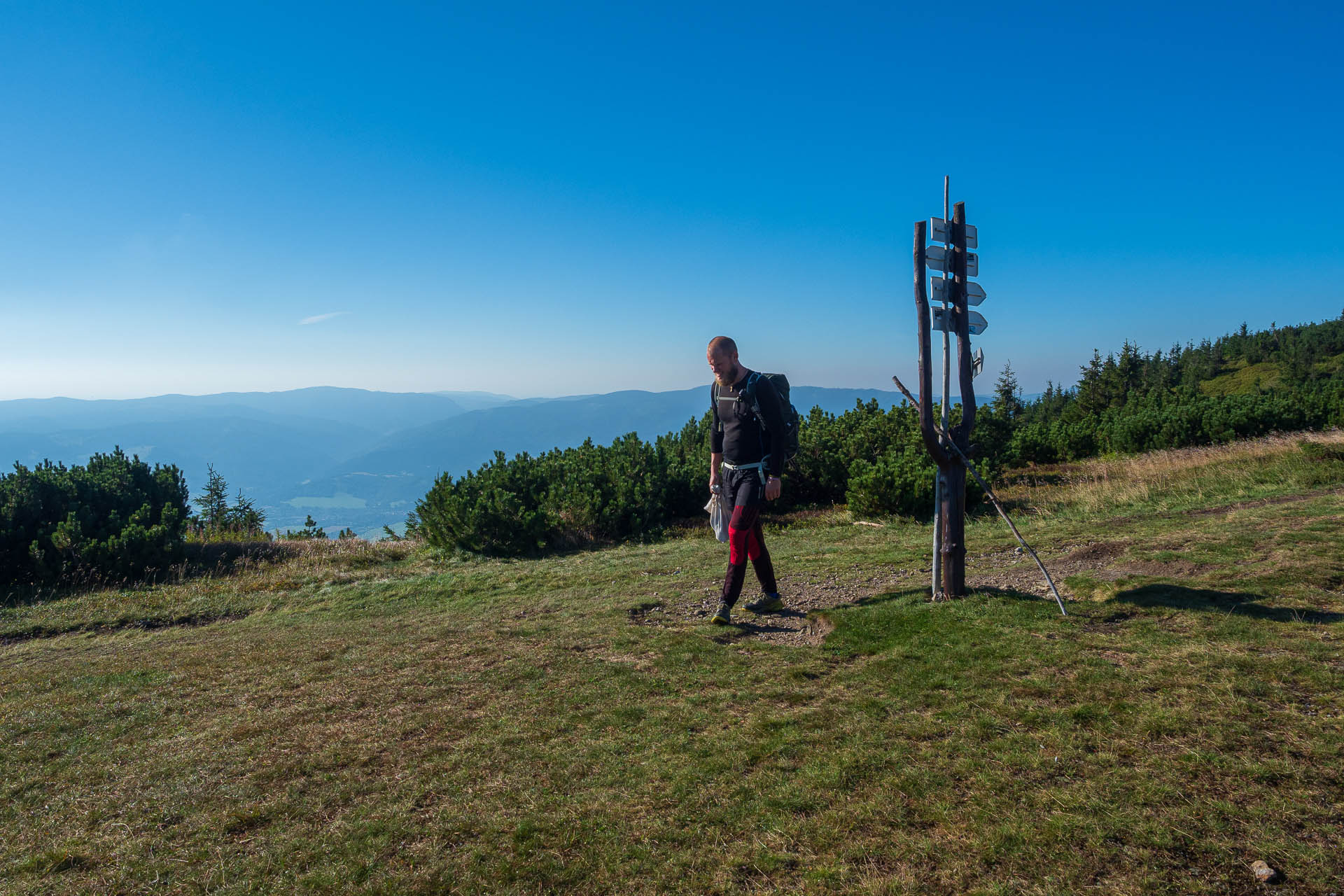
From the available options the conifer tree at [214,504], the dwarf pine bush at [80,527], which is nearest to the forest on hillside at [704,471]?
the dwarf pine bush at [80,527]

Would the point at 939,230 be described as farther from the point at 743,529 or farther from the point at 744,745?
the point at 744,745

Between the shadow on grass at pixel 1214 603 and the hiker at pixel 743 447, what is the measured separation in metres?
2.76

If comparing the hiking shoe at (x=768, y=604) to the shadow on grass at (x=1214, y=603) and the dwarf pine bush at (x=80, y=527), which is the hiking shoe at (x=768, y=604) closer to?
the shadow on grass at (x=1214, y=603)

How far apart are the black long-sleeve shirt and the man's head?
0.05 m

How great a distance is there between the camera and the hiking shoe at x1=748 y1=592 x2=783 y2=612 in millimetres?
6012

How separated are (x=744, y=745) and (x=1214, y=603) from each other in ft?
12.8

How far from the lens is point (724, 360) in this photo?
18.3 feet

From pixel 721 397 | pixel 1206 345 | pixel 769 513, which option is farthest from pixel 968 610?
pixel 1206 345

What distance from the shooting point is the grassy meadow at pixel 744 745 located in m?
2.51

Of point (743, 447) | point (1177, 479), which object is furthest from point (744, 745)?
point (1177, 479)

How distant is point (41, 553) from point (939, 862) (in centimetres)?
1550

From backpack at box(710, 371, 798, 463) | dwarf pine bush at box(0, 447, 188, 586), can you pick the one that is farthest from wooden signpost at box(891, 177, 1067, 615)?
dwarf pine bush at box(0, 447, 188, 586)

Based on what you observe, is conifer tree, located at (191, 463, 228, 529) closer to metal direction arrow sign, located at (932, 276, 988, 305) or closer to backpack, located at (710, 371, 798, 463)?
backpack, located at (710, 371, 798, 463)

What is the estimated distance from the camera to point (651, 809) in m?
2.90
